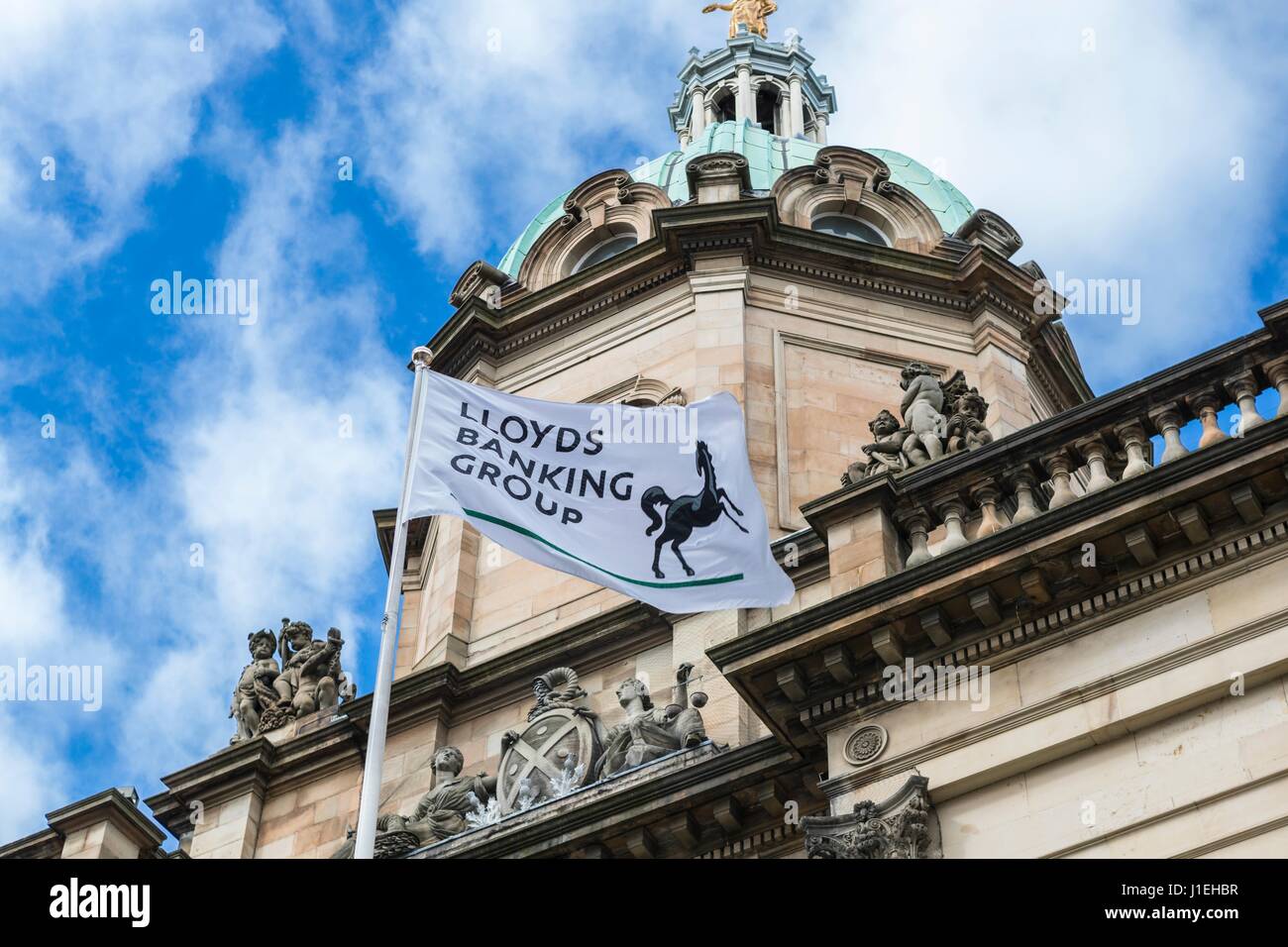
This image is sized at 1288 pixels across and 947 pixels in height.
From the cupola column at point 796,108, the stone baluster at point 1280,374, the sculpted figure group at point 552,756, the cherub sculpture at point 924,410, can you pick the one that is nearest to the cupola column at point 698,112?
the cupola column at point 796,108

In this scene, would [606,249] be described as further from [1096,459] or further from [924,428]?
[1096,459]

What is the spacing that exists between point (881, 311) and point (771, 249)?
1601 mm

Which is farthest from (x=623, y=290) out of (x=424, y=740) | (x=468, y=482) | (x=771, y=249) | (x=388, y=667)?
(x=388, y=667)

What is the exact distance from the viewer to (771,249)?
32.3 metres

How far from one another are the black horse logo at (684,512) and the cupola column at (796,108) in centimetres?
1861

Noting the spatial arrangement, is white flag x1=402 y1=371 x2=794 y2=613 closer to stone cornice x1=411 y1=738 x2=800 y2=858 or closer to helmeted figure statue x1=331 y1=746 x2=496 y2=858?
stone cornice x1=411 y1=738 x2=800 y2=858

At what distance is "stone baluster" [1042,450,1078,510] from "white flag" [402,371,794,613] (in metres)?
2.95

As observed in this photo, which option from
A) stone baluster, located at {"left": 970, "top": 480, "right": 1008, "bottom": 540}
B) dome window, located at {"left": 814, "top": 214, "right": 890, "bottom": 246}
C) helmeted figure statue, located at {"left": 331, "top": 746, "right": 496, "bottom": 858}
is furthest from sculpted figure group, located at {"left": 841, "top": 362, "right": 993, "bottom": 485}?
dome window, located at {"left": 814, "top": 214, "right": 890, "bottom": 246}

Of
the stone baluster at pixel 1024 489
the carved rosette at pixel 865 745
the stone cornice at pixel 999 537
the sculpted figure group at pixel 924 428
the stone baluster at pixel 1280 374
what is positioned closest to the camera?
the stone cornice at pixel 999 537

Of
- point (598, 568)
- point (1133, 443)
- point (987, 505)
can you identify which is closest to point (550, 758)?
point (598, 568)

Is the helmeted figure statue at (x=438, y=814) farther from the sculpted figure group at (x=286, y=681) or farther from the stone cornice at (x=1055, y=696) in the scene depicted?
the stone cornice at (x=1055, y=696)

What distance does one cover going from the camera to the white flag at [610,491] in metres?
23.5
